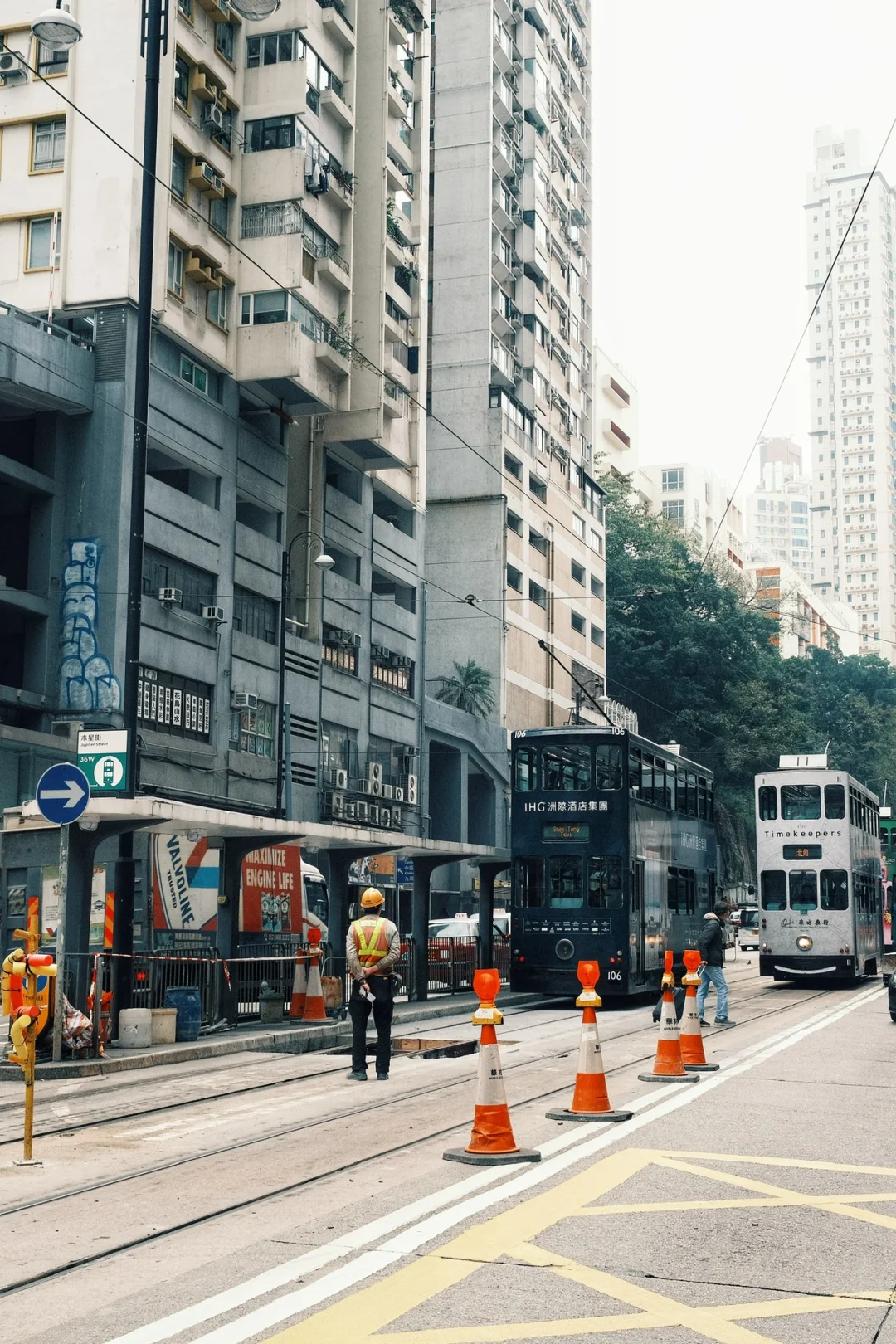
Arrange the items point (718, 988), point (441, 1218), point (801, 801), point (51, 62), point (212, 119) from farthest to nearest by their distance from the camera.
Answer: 1. point (212, 119)
2. point (51, 62)
3. point (801, 801)
4. point (718, 988)
5. point (441, 1218)

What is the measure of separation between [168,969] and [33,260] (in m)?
20.6

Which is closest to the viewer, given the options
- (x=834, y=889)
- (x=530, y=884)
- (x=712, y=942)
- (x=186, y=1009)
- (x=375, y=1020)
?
(x=375, y=1020)

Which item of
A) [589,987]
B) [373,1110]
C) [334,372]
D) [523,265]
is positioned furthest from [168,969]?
[523,265]

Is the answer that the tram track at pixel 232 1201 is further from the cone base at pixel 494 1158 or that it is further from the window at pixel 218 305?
the window at pixel 218 305

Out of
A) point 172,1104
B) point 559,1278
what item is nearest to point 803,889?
point 172,1104

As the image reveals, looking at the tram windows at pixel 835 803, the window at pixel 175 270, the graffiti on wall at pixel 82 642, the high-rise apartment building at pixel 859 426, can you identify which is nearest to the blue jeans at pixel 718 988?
the tram windows at pixel 835 803

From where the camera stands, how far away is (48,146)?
1304 inches

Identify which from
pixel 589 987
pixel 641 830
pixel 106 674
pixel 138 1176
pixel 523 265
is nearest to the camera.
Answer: pixel 138 1176

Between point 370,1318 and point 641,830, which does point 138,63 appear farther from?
point 370,1318

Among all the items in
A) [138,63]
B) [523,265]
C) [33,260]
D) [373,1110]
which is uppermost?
[523,265]

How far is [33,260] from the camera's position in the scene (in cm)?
3297

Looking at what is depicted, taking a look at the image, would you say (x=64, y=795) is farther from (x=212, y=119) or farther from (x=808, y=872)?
(x=212, y=119)

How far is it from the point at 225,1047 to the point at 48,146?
23461 millimetres

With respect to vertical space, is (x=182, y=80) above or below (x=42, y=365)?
above
